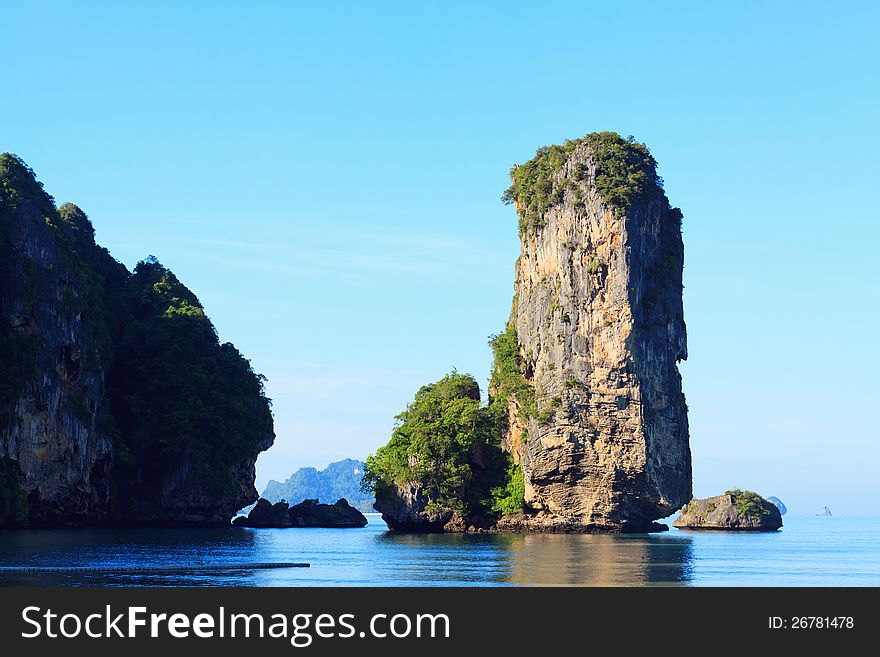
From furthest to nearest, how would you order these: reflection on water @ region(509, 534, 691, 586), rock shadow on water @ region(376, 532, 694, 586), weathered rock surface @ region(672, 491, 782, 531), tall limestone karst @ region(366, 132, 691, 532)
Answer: weathered rock surface @ region(672, 491, 782, 531) < tall limestone karst @ region(366, 132, 691, 532) < rock shadow on water @ region(376, 532, 694, 586) < reflection on water @ region(509, 534, 691, 586)

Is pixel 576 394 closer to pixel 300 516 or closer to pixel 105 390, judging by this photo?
pixel 105 390

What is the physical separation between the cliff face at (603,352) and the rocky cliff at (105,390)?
2745cm

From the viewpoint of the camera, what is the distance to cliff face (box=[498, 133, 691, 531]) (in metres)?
82.2

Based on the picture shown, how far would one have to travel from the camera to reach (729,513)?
98500mm

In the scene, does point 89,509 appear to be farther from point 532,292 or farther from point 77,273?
point 532,292

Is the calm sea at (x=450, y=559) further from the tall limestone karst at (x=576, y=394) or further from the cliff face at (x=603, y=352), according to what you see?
the tall limestone karst at (x=576, y=394)

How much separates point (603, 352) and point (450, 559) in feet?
109

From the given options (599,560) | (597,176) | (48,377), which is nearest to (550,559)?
(599,560)

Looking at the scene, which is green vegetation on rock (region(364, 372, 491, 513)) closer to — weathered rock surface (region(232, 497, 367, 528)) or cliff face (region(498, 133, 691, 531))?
cliff face (region(498, 133, 691, 531))

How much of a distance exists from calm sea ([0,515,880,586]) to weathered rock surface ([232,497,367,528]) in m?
31.4

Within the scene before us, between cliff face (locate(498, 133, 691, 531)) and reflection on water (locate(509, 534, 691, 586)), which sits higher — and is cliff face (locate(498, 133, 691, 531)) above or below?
above

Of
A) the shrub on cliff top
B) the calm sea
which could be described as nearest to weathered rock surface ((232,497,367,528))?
the calm sea
